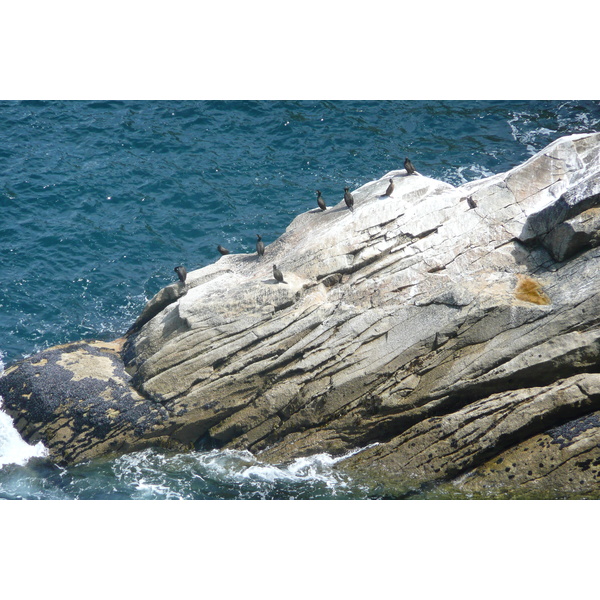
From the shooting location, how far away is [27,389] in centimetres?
2244

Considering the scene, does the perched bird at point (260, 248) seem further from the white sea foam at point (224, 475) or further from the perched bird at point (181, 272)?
the white sea foam at point (224, 475)

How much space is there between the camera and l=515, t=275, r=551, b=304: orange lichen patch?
19453mm

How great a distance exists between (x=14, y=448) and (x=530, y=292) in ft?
57.5

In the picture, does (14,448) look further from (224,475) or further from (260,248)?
(260,248)

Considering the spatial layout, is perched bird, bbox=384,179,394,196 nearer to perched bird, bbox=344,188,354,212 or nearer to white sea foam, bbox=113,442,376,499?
perched bird, bbox=344,188,354,212

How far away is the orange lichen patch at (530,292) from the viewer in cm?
1945

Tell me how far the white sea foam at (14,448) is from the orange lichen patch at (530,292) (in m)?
16.2

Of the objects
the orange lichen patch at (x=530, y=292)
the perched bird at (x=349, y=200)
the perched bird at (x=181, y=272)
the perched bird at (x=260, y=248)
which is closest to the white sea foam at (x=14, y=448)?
the perched bird at (x=181, y=272)

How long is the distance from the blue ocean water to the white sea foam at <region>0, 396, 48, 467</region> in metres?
4.71

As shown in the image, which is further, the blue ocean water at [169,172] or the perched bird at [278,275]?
the blue ocean water at [169,172]

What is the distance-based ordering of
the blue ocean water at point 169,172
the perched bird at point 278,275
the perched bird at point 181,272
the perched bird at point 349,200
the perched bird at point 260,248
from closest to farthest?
the perched bird at point 278,275 < the perched bird at point 349,200 < the perched bird at point 181,272 < the perched bird at point 260,248 < the blue ocean water at point 169,172

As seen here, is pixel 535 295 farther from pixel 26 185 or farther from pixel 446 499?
pixel 26 185

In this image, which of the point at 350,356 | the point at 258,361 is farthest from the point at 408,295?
the point at 258,361

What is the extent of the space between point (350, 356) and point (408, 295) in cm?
272
